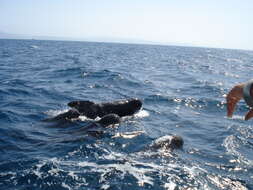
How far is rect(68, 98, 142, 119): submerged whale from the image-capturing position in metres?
16.1

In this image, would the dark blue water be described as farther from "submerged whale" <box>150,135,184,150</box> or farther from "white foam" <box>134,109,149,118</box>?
"submerged whale" <box>150,135,184,150</box>

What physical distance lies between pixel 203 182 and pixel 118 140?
167 inches

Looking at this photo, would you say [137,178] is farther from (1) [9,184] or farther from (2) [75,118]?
(2) [75,118]

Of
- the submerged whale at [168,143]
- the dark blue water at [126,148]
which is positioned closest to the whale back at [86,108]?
the dark blue water at [126,148]

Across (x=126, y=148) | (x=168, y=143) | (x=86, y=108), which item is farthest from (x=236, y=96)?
(x=86, y=108)

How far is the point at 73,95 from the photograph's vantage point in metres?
21.2

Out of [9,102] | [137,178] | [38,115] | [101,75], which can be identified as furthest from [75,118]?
[101,75]

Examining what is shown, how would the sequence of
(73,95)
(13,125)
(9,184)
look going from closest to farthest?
(9,184)
(13,125)
(73,95)

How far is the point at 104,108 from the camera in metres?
16.4

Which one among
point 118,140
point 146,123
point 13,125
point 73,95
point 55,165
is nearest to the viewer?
point 55,165

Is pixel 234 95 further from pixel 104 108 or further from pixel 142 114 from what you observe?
pixel 142 114

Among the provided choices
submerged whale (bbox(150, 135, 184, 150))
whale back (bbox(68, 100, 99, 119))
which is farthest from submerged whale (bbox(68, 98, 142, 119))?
submerged whale (bbox(150, 135, 184, 150))

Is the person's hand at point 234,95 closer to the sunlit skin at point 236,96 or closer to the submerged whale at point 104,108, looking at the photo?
the sunlit skin at point 236,96

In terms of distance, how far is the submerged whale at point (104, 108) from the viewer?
1608 centimetres
